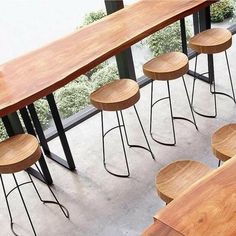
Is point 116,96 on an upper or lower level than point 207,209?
lower

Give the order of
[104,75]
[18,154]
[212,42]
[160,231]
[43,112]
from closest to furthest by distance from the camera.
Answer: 1. [160,231]
2. [18,154]
3. [212,42]
4. [43,112]
5. [104,75]

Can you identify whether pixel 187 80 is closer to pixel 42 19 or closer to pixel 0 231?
pixel 42 19

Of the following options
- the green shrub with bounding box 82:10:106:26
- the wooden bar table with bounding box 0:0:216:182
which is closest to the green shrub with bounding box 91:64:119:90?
the green shrub with bounding box 82:10:106:26

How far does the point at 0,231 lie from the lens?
323 centimetres

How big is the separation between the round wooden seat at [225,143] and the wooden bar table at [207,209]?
516 millimetres

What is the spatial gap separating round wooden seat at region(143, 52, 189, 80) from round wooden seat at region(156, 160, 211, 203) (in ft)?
3.46

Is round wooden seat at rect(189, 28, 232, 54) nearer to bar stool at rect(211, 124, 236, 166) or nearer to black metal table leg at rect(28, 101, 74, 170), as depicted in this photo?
bar stool at rect(211, 124, 236, 166)

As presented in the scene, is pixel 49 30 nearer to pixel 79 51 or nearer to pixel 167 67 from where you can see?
pixel 79 51

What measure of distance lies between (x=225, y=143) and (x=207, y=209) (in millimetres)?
859

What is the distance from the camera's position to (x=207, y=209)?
183 centimetres

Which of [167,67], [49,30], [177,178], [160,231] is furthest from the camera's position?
[49,30]

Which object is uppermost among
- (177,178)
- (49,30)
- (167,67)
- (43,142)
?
(49,30)

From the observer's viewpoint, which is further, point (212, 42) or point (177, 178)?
point (212, 42)

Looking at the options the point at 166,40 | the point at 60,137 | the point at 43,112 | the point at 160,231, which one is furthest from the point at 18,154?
the point at 166,40
